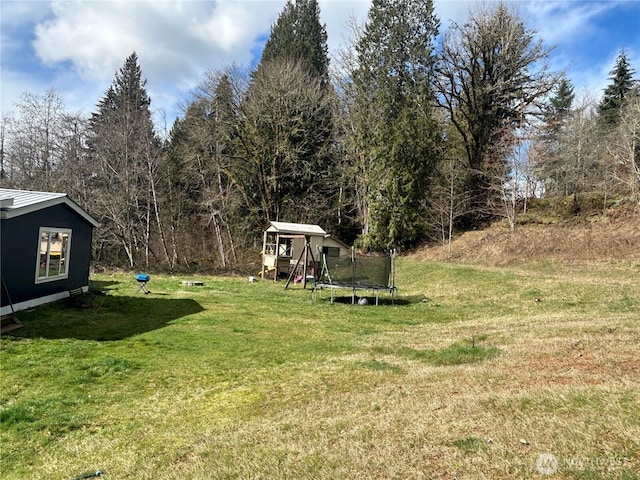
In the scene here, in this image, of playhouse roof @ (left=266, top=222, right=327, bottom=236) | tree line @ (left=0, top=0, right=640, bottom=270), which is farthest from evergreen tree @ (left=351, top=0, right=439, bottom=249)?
playhouse roof @ (left=266, top=222, right=327, bottom=236)

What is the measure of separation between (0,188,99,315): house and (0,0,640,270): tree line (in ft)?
37.6

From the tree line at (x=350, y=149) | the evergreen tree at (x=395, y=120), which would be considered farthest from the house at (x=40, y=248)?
the evergreen tree at (x=395, y=120)

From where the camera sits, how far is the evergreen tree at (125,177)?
2470 centimetres

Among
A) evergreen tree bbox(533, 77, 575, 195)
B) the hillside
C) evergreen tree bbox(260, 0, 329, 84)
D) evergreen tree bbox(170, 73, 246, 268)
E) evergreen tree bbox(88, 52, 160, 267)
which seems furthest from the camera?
evergreen tree bbox(260, 0, 329, 84)

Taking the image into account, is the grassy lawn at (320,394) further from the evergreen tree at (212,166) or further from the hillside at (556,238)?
the evergreen tree at (212,166)

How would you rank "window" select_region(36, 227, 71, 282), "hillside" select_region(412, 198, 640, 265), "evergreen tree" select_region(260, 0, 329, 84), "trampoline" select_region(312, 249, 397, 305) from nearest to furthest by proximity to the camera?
"window" select_region(36, 227, 71, 282) → "trampoline" select_region(312, 249, 397, 305) → "hillside" select_region(412, 198, 640, 265) → "evergreen tree" select_region(260, 0, 329, 84)

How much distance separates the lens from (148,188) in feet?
83.7

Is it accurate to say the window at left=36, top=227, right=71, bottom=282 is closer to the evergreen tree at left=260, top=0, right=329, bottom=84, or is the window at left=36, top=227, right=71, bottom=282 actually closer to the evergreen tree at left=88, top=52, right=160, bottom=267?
the evergreen tree at left=88, top=52, right=160, bottom=267

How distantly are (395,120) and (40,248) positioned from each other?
20498 mm

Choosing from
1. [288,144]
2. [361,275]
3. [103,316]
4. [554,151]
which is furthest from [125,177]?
[554,151]

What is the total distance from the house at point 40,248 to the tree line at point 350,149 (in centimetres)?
1145

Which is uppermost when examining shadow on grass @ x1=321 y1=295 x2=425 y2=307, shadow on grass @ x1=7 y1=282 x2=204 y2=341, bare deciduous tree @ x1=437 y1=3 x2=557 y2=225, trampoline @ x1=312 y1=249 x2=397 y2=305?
bare deciduous tree @ x1=437 y1=3 x2=557 y2=225

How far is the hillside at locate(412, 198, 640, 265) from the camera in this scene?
56.7 feet

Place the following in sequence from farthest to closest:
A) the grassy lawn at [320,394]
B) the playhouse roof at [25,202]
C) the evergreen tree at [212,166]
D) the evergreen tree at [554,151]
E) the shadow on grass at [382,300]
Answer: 1. the evergreen tree at [212,166]
2. the evergreen tree at [554,151]
3. the shadow on grass at [382,300]
4. the playhouse roof at [25,202]
5. the grassy lawn at [320,394]
